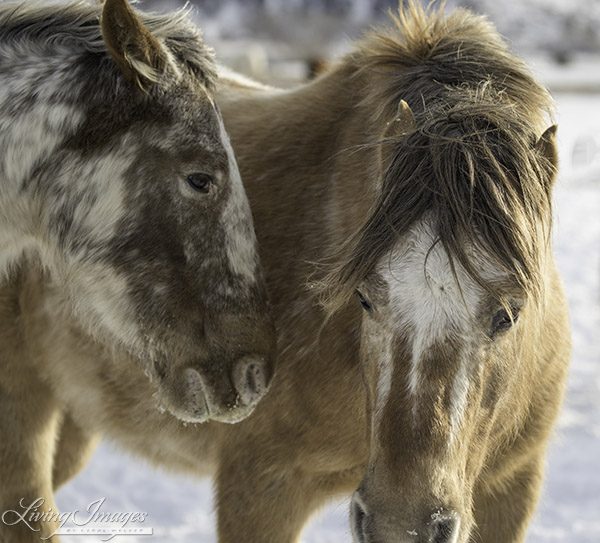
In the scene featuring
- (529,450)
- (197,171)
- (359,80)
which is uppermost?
(359,80)

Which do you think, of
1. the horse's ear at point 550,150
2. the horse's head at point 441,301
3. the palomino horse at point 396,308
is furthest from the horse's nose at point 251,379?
the horse's ear at point 550,150

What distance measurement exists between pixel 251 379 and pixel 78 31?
147 centimetres

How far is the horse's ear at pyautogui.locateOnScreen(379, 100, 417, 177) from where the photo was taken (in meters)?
2.25

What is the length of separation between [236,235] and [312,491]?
1.04 meters

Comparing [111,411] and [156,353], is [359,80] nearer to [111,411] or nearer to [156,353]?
[156,353]

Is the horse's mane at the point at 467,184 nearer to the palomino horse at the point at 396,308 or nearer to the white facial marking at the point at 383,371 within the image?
the palomino horse at the point at 396,308

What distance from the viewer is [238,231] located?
273 centimetres

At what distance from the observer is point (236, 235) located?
2.72m

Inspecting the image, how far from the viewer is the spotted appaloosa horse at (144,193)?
2.66m

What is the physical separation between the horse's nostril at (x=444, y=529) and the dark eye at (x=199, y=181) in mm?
1381

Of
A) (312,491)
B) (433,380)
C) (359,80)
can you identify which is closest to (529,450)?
(312,491)

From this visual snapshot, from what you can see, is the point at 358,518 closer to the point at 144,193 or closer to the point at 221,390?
the point at 221,390

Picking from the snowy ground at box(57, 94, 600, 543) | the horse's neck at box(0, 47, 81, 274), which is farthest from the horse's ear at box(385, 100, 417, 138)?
the snowy ground at box(57, 94, 600, 543)

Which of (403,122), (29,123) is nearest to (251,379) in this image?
(403,122)
